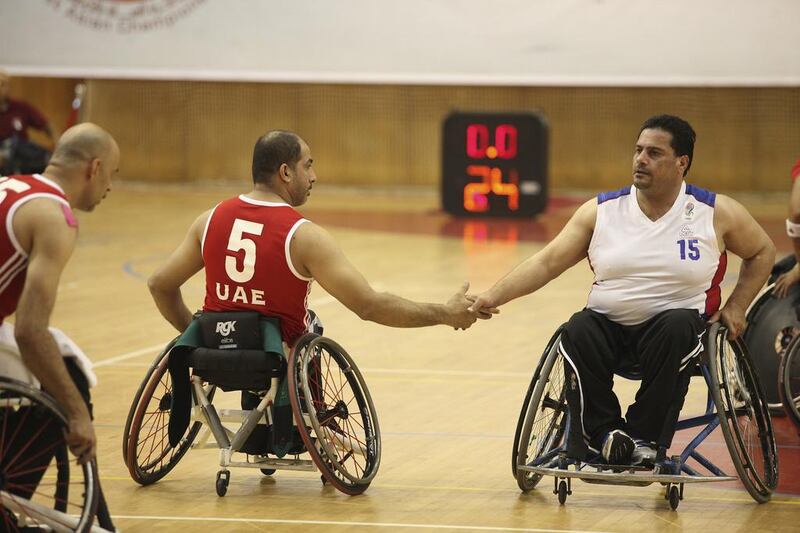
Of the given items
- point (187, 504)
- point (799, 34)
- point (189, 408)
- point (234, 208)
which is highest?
point (799, 34)

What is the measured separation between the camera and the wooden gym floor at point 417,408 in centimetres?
418

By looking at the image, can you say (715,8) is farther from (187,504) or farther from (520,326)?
(187,504)

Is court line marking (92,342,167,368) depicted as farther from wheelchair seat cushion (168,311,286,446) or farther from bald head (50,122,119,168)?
bald head (50,122,119,168)

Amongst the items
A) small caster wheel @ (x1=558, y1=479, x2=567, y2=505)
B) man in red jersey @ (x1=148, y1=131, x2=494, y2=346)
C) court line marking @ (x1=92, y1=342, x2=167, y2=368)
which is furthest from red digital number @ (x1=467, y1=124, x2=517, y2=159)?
small caster wheel @ (x1=558, y1=479, x2=567, y2=505)

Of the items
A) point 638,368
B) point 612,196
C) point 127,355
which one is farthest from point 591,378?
point 127,355

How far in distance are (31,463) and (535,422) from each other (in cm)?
166

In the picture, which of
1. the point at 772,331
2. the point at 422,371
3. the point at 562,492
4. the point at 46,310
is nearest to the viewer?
the point at 46,310

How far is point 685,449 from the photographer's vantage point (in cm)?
432

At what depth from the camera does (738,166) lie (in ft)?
47.4

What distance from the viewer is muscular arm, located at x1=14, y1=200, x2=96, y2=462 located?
3312mm

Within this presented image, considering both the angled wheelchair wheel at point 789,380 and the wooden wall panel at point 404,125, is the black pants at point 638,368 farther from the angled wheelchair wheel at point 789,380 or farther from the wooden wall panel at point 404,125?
the wooden wall panel at point 404,125

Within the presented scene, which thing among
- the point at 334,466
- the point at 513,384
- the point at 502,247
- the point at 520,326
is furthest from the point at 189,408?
the point at 502,247

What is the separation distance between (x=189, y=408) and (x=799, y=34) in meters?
8.98

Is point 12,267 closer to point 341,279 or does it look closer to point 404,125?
point 341,279
